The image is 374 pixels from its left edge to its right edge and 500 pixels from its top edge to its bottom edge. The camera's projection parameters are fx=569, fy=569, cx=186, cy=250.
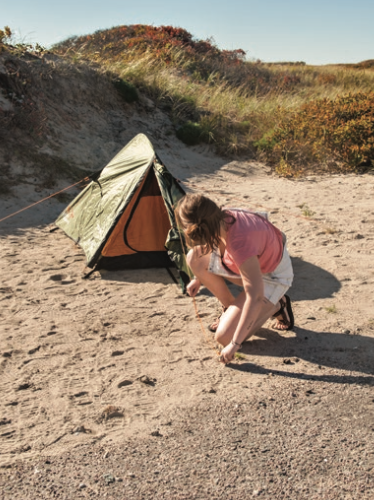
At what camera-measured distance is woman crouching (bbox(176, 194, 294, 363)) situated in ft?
11.9

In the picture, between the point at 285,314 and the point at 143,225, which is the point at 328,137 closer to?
the point at 143,225

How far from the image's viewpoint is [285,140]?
11023 mm

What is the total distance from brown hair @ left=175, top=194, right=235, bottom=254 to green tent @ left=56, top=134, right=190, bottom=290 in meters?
1.89

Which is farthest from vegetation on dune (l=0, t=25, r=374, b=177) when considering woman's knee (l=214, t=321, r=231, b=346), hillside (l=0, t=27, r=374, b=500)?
woman's knee (l=214, t=321, r=231, b=346)

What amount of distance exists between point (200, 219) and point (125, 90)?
8.99 meters

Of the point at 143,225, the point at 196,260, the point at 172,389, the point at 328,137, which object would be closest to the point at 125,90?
the point at 328,137

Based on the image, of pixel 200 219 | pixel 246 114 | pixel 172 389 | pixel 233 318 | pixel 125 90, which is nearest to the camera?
pixel 200 219

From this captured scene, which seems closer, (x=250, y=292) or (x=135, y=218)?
(x=250, y=292)

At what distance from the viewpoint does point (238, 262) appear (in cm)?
371

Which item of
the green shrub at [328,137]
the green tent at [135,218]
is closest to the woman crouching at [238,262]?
the green tent at [135,218]

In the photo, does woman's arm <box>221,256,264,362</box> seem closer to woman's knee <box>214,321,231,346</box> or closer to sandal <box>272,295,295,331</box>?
woman's knee <box>214,321,231,346</box>

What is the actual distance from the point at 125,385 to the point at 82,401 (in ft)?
1.09

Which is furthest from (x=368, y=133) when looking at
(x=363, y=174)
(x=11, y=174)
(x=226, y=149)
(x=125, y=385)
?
(x=125, y=385)

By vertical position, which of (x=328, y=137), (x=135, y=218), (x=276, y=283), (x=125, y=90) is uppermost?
(x=125, y=90)
